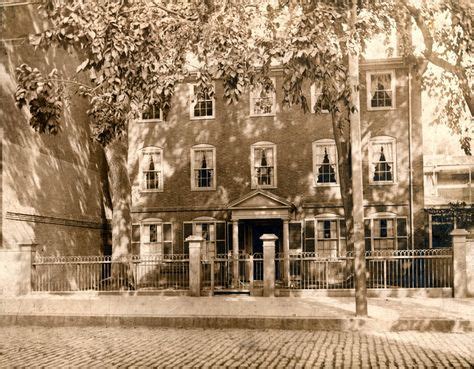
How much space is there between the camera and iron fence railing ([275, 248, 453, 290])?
55.0ft

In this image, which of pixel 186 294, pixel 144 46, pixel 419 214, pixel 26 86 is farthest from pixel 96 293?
pixel 419 214

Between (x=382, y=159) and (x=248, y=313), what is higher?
(x=382, y=159)

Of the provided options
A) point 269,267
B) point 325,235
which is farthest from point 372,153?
point 269,267

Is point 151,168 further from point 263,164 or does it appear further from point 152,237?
point 263,164

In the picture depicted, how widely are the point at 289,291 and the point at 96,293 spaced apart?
5808mm

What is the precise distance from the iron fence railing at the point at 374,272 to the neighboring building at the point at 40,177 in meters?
8.16

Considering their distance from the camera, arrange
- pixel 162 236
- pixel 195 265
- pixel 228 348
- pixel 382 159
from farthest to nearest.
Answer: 1. pixel 162 236
2. pixel 382 159
3. pixel 195 265
4. pixel 228 348

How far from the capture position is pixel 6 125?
63.6 feet

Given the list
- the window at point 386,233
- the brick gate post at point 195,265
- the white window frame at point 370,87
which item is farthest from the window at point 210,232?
the brick gate post at point 195,265

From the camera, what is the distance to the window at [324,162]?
24.2m

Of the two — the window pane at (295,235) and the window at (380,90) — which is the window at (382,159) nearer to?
the window at (380,90)

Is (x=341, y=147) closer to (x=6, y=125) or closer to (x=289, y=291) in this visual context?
(x=289, y=291)

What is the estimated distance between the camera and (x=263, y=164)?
81.3ft

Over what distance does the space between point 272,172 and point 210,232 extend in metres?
3.73
